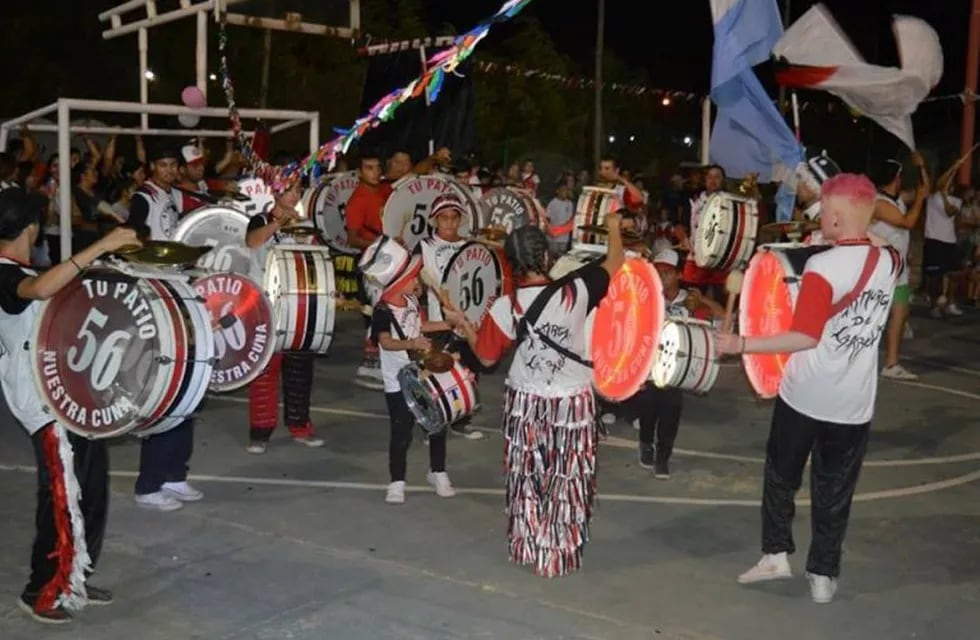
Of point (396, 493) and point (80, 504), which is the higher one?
point (80, 504)

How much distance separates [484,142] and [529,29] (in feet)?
11.4

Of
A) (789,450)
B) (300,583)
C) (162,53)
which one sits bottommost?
(300,583)

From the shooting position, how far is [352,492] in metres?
7.48

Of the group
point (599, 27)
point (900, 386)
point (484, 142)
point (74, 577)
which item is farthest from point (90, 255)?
point (484, 142)

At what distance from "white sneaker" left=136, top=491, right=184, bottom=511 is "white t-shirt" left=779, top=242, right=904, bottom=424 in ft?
11.3

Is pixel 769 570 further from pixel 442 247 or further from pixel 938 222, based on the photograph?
pixel 938 222

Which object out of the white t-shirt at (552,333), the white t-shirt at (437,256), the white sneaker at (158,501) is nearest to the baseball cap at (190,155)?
the white t-shirt at (437,256)

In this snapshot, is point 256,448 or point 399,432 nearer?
point 399,432

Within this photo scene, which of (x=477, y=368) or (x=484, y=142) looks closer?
(x=477, y=368)

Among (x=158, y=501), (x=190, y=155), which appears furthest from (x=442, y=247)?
(x=158, y=501)

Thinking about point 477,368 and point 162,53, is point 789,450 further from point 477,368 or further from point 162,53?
point 162,53

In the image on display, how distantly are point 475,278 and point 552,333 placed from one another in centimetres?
271

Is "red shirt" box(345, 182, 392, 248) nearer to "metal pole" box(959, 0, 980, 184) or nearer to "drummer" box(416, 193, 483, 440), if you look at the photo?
"drummer" box(416, 193, 483, 440)

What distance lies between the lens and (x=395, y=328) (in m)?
7.16
